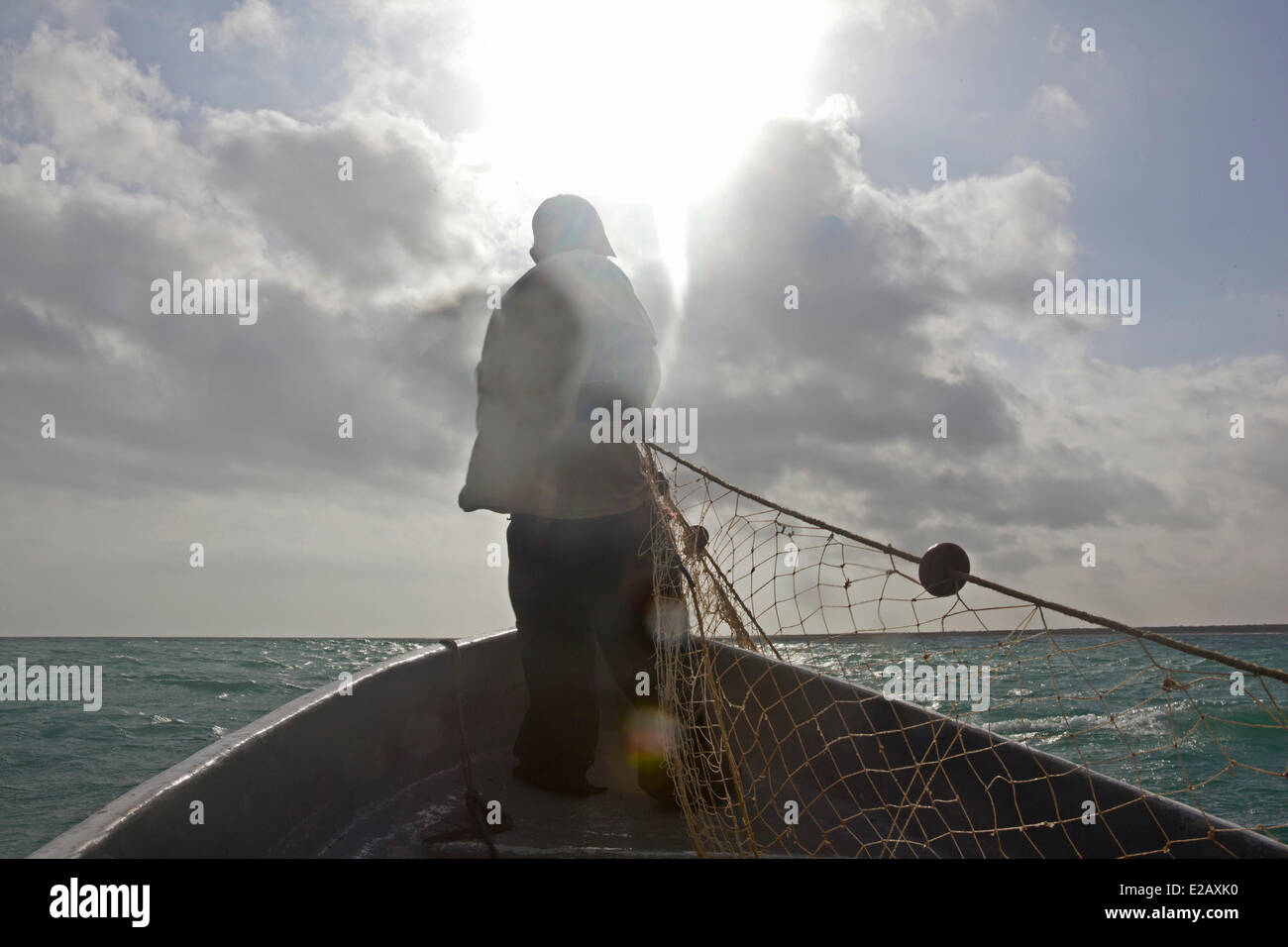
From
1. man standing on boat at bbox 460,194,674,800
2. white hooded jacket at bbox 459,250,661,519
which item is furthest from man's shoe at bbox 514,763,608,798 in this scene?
white hooded jacket at bbox 459,250,661,519

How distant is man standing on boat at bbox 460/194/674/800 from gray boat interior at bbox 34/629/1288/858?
16.0 inches

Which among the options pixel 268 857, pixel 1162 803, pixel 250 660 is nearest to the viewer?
pixel 268 857

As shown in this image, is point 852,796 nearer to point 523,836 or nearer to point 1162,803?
point 1162,803

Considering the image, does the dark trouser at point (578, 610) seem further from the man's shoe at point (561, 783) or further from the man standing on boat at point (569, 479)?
the man's shoe at point (561, 783)

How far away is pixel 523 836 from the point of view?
2988 millimetres

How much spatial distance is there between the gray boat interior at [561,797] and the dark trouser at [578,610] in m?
0.45

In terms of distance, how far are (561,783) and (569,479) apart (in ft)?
4.01

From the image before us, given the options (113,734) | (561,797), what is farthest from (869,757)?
(113,734)

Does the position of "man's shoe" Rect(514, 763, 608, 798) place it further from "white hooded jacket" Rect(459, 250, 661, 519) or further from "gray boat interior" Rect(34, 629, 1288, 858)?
"white hooded jacket" Rect(459, 250, 661, 519)

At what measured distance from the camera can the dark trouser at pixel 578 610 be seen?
3.17m

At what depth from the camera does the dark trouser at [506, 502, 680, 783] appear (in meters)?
3.17

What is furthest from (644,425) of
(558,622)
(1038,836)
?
(1038,836)

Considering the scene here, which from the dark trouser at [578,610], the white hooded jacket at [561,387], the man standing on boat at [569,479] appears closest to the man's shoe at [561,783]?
the man standing on boat at [569,479]
